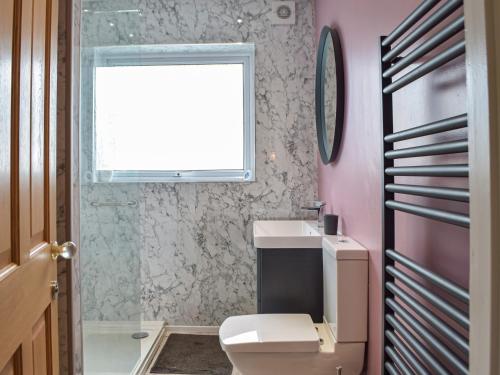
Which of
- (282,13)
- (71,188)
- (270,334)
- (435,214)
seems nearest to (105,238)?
(71,188)

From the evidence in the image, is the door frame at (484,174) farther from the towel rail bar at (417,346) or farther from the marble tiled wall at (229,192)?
the marble tiled wall at (229,192)

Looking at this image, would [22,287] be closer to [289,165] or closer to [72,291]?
[72,291]

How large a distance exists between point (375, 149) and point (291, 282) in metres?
0.93

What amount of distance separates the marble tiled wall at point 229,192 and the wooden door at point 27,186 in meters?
1.69

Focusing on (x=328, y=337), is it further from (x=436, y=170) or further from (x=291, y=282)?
(x=436, y=170)

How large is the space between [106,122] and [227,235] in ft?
4.02

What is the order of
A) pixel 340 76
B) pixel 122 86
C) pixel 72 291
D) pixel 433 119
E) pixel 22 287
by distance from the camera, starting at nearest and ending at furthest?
1. pixel 22 287
2. pixel 433 119
3. pixel 72 291
4. pixel 340 76
5. pixel 122 86

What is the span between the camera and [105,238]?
6.31ft

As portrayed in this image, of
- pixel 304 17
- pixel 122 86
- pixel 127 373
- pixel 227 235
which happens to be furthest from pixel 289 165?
pixel 127 373

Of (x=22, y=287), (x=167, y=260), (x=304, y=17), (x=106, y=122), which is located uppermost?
(x=304, y=17)

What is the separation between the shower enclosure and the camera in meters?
1.66

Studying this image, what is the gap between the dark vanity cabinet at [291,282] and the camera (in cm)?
198

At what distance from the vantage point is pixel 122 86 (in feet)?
7.40

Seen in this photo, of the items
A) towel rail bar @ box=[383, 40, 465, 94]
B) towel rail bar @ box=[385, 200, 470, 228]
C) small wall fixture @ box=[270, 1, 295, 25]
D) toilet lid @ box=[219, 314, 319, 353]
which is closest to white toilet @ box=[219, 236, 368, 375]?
toilet lid @ box=[219, 314, 319, 353]
